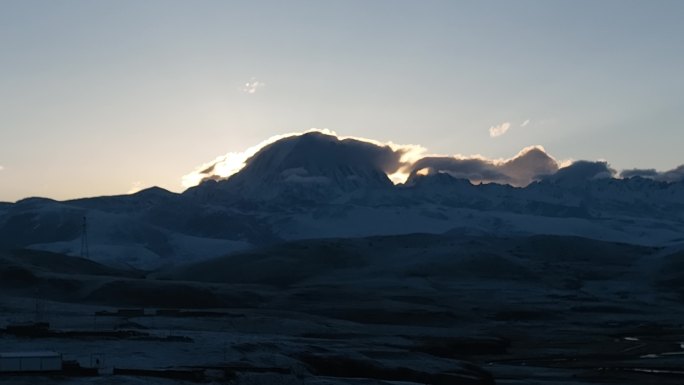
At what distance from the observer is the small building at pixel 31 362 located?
69062 mm

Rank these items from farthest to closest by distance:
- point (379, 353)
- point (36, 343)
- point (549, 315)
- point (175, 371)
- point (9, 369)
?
point (549, 315)
point (379, 353)
point (36, 343)
point (175, 371)
point (9, 369)

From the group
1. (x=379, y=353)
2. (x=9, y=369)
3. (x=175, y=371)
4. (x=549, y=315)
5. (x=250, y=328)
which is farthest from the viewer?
(x=549, y=315)

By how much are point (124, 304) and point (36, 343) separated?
93667 mm

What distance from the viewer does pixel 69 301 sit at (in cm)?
18638

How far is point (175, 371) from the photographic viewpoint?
7500 centimetres

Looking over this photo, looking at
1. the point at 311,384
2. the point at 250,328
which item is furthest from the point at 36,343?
the point at 250,328

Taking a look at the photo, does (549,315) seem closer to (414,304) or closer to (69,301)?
(414,304)

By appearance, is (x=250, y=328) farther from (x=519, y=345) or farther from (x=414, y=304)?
(x=414, y=304)

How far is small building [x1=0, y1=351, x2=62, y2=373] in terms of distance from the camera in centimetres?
6906

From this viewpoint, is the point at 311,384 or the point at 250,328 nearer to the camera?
the point at 311,384

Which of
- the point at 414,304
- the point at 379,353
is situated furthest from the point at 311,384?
the point at 414,304

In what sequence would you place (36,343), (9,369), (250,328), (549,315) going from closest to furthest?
(9,369) → (36,343) → (250,328) → (549,315)

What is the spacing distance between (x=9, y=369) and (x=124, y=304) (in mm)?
117848

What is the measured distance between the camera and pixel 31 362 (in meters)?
69.7
